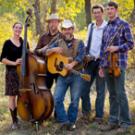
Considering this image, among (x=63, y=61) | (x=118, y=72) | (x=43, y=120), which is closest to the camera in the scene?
(x=118, y=72)

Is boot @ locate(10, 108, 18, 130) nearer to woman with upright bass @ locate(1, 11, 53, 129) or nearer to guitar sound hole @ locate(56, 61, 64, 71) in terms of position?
woman with upright bass @ locate(1, 11, 53, 129)

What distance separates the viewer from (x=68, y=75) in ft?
22.5

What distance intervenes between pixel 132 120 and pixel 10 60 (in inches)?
88.5

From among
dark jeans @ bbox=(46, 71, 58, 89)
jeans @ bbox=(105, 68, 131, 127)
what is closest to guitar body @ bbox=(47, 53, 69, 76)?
dark jeans @ bbox=(46, 71, 58, 89)

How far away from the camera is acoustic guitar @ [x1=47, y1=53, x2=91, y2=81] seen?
6752 millimetres

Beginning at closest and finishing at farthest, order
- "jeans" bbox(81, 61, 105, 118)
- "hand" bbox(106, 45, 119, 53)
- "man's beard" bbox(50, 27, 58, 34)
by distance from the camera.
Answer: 1. "hand" bbox(106, 45, 119, 53)
2. "jeans" bbox(81, 61, 105, 118)
3. "man's beard" bbox(50, 27, 58, 34)

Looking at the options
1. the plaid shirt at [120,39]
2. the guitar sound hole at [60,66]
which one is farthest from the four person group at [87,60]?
the guitar sound hole at [60,66]

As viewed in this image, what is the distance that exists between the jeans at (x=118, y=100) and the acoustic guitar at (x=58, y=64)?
0.38 metres

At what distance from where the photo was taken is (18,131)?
7262 millimetres

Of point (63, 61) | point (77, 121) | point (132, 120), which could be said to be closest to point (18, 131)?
point (77, 121)

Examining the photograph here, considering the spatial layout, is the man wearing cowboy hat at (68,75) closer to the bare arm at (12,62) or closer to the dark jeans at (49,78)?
the dark jeans at (49,78)

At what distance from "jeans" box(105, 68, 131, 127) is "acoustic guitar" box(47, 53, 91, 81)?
0.38 m

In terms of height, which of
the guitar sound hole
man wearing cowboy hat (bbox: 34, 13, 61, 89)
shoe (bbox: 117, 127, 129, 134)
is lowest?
shoe (bbox: 117, 127, 129, 134)

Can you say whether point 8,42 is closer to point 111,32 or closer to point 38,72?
point 38,72
